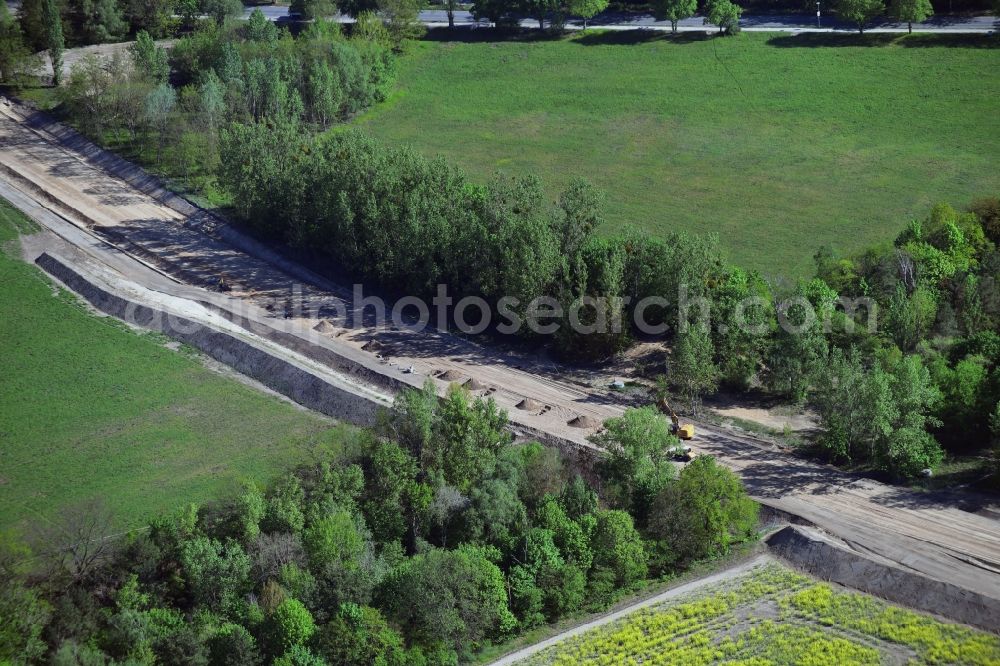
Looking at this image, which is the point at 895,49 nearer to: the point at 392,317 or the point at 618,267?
the point at 618,267

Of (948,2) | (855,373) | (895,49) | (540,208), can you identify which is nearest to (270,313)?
(540,208)

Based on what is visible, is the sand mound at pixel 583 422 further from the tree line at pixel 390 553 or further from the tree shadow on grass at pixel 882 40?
the tree shadow on grass at pixel 882 40

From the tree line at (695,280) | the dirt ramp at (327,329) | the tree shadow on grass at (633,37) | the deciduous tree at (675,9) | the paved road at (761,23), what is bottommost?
the dirt ramp at (327,329)

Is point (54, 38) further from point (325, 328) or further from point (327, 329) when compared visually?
point (327, 329)

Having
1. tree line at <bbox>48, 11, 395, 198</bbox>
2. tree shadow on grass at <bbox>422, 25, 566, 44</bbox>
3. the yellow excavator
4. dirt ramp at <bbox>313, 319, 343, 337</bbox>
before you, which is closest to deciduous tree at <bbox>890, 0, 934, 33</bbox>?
tree shadow on grass at <bbox>422, 25, 566, 44</bbox>

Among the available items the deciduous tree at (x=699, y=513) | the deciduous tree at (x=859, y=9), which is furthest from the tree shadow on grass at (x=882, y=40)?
the deciduous tree at (x=699, y=513)

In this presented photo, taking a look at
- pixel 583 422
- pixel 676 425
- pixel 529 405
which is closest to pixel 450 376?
pixel 529 405
